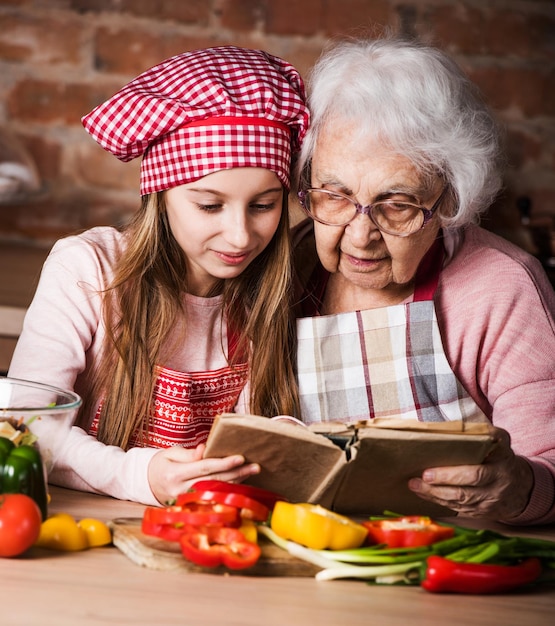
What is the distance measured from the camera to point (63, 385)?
1.57 meters

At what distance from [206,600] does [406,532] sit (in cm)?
27

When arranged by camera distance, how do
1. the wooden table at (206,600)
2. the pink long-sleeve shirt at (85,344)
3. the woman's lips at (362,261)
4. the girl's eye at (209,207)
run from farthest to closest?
the woman's lips at (362,261) < the girl's eye at (209,207) < the pink long-sleeve shirt at (85,344) < the wooden table at (206,600)

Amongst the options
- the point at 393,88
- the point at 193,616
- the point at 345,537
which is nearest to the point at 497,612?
the point at 345,537

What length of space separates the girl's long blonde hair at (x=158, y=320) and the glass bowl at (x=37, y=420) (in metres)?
0.32

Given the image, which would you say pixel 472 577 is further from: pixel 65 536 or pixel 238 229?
pixel 238 229

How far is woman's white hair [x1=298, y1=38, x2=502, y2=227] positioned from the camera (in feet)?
5.23

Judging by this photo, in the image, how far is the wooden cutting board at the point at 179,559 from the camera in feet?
3.75

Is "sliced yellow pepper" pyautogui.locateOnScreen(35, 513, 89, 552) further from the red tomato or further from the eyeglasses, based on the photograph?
the eyeglasses

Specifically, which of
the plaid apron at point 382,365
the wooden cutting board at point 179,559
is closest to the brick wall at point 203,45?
the plaid apron at point 382,365

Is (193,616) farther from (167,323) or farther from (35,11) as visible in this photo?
(35,11)

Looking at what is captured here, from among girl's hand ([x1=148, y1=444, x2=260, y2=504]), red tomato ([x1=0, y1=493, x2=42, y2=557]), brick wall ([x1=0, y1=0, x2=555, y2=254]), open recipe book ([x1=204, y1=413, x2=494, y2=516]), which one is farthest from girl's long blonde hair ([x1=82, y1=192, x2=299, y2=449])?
brick wall ([x1=0, y1=0, x2=555, y2=254])

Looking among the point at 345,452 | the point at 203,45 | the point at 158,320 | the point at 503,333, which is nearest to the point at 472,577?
the point at 345,452

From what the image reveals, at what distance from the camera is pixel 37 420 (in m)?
1.21

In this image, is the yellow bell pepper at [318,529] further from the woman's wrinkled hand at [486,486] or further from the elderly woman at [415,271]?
the elderly woman at [415,271]
